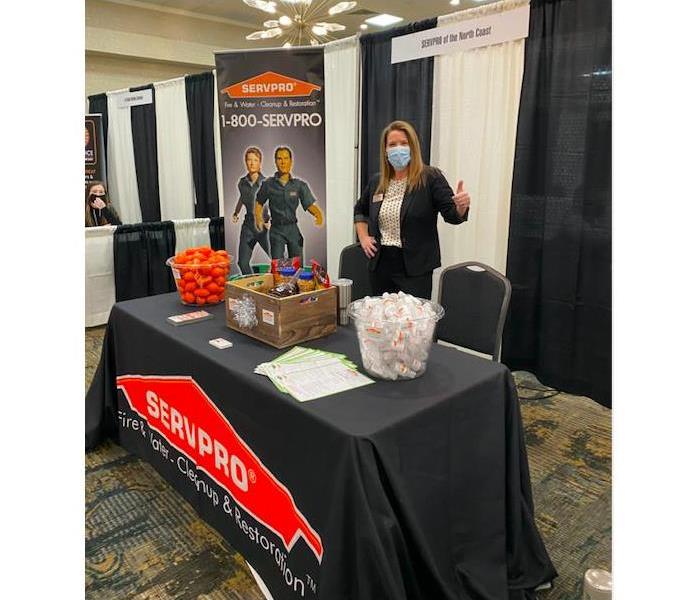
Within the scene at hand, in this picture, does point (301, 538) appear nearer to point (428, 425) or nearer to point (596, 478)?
point (428, 425)

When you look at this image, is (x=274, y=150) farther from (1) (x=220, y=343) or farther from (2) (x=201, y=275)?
(1) (x=220, y=343)

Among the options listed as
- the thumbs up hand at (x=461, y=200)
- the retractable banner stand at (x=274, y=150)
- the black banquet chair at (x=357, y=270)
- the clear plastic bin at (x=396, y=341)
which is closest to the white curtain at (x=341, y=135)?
the retractable banner stand at (x=274, y=150)

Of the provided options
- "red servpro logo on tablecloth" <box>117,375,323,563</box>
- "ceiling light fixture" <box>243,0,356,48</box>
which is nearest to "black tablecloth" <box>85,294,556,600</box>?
"red servpro logo on tablecloth" <box>117,375,323,563</box>

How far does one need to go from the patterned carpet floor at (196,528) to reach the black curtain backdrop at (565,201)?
54 centimetres

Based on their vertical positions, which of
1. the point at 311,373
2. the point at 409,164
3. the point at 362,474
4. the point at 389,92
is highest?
the point at 389,92

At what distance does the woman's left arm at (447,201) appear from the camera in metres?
2.63

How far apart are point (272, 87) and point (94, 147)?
10.6ft

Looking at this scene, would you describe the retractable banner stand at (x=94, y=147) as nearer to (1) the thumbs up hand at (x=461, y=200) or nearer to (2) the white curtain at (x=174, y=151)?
(2) the white curtain at (x=174, y=151)

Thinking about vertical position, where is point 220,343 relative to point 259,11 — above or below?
below

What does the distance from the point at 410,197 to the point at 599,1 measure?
130 centimetres

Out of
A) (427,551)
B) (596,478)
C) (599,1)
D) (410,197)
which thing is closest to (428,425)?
(427,551)

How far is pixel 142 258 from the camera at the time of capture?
4.46 meters

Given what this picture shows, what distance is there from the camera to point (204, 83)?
5.37 meters

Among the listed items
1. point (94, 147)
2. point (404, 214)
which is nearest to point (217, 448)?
point (404, 214)
